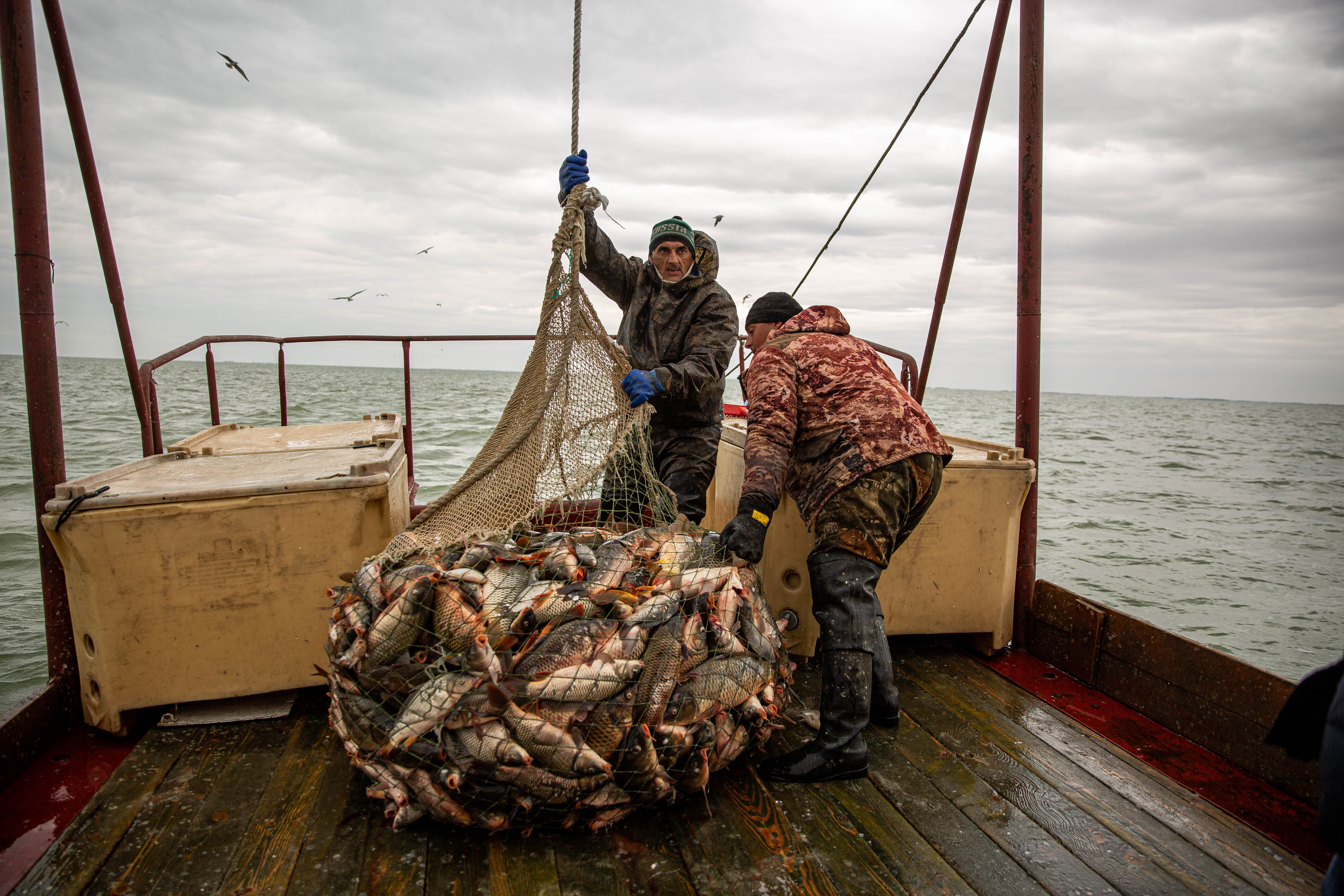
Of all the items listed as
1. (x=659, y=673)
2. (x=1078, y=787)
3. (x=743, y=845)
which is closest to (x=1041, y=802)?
(x=1078, y=787)

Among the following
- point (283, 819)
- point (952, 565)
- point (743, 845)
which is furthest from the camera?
point (952, 565)

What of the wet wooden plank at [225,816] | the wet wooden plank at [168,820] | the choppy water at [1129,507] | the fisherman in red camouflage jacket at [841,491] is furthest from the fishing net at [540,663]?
the choppy water at [1129,507]

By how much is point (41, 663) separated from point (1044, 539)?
16.6 metres

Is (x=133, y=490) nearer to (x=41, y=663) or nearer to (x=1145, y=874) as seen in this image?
(x=1145, y=874)

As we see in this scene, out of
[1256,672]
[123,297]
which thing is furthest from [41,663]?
[1256,672]

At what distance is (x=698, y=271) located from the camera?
4.12 m

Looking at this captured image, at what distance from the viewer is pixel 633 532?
3275 mm

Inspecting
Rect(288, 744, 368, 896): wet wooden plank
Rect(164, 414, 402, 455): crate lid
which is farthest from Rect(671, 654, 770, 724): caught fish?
Rect(164, 414, 402, 455): crate lid

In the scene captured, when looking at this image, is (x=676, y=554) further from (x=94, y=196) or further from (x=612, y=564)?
(x=94, y=196)

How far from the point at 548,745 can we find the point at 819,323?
6.75ft

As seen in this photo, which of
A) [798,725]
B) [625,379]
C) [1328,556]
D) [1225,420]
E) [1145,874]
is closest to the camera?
[1145,874]

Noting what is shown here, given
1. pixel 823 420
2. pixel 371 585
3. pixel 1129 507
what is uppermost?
pixel 823 420

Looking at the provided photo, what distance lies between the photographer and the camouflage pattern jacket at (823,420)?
288 cm

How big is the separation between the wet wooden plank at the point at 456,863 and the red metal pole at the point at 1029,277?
306 cm
